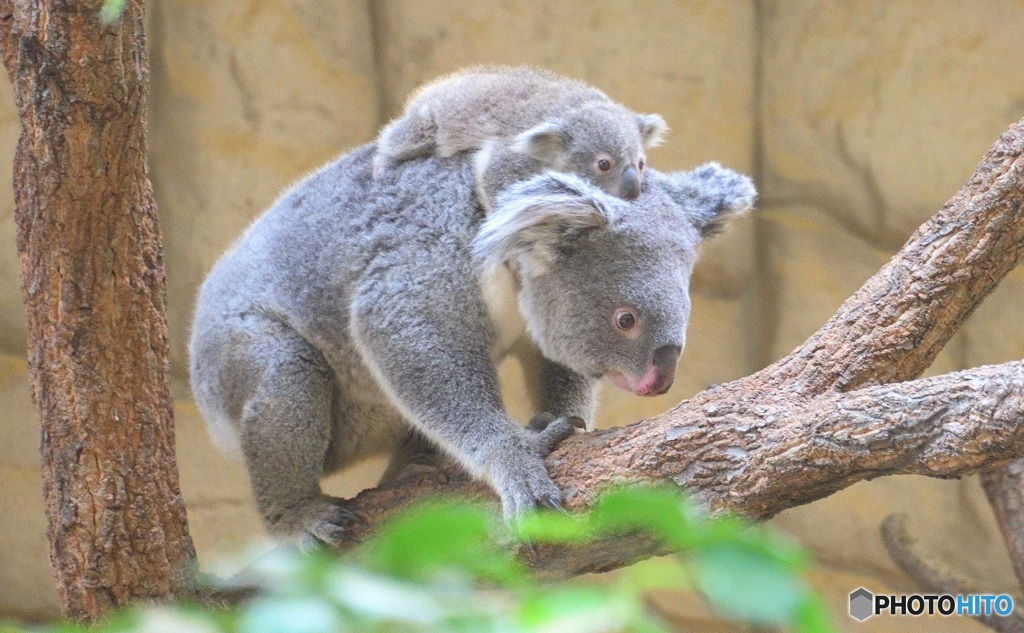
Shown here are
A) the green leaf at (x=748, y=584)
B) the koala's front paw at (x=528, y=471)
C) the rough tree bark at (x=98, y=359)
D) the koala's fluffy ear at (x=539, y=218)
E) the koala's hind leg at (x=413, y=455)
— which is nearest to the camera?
the green leaf at (x=748, y=584)

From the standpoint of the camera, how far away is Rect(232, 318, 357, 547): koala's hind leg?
3.60m

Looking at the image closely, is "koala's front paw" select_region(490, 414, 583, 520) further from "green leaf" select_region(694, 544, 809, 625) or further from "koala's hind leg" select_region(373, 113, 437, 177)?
"green leaf" select_region(694, 544, 809, 625)

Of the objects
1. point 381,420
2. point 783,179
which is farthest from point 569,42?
point 381,420

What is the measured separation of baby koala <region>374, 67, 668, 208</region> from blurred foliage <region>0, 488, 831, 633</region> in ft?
9.86

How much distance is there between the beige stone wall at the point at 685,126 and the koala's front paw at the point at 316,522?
2734mm

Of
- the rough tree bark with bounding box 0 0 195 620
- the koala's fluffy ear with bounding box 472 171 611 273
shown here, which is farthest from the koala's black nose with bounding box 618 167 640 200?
the rough tree bark with bounding box 0 0 195 620

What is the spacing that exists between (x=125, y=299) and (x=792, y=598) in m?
2.70

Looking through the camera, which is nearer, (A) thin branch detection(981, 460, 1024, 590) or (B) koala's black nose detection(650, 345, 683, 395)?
(B) koala's black nose detection(650, 345, 683, 395)

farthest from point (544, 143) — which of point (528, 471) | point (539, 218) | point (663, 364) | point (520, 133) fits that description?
point (528, 471)

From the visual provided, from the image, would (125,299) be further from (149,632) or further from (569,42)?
(569,42)

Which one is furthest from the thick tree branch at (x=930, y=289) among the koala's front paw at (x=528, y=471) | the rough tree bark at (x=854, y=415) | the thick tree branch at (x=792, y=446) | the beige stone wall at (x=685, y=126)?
the beige stone wall at (x=685, y=126)

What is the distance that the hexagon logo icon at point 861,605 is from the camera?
241 inches

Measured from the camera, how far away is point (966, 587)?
484 cm

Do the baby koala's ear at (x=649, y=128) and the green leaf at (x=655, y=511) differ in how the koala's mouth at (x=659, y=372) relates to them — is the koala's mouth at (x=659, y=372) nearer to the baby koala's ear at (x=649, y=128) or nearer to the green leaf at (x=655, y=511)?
the baby koala's ear at (x=649, y=128)
